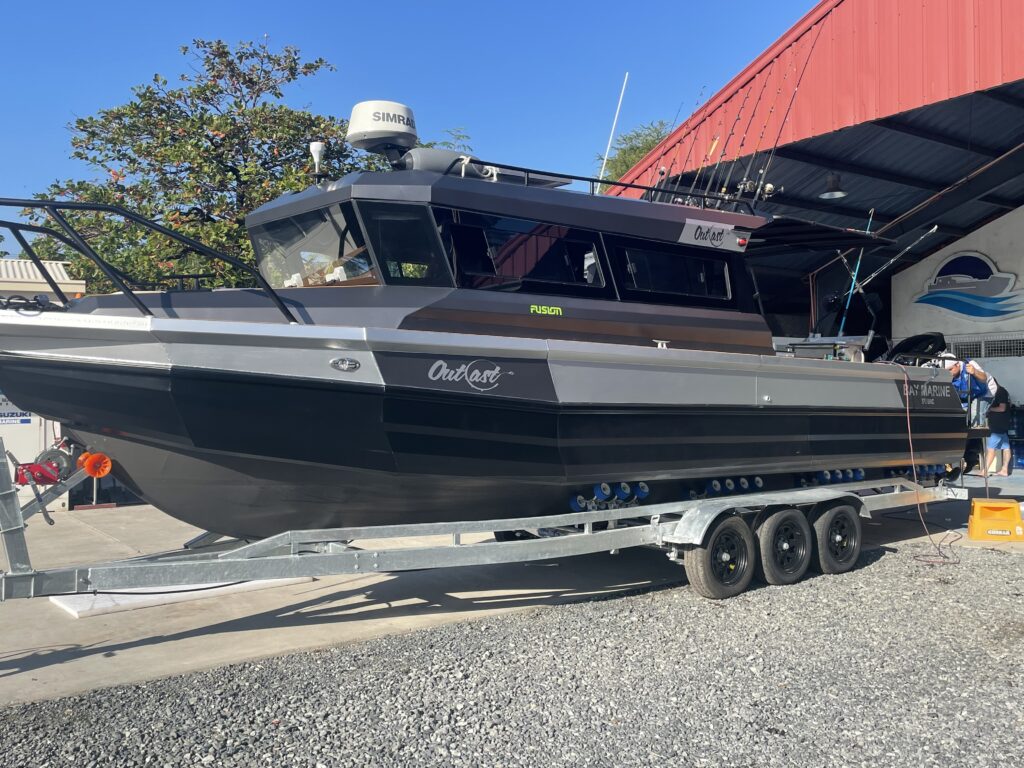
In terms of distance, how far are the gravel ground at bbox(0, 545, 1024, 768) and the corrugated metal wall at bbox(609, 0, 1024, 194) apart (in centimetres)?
515

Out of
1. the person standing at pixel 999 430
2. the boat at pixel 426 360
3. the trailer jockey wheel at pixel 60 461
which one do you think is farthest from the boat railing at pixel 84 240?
the person standing at pixel 999 430

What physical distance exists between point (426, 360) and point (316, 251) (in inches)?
48.1

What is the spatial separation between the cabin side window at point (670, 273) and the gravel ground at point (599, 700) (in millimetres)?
2292

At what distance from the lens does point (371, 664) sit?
455 cm

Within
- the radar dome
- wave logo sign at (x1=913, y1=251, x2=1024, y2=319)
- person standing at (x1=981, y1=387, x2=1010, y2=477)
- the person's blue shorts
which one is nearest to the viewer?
the radar dome

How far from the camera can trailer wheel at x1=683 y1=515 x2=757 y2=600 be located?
231 inches

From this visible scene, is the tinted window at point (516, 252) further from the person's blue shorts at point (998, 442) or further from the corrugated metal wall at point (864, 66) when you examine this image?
the person's blue shorts at point (998, 442)

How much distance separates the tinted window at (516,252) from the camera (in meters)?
5.21

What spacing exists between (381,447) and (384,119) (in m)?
2.24

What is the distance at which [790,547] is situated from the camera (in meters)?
6.53

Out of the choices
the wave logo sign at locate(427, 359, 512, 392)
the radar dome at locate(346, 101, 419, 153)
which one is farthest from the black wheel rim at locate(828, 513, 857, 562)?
the radar dome at locate(346, 101, 419, 153)

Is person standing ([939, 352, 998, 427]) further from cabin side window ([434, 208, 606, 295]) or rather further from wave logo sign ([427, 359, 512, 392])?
wave logo sign ([427, 359, 512, 392])

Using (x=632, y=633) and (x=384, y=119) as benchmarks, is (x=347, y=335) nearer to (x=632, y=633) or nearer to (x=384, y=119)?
(x=384, y=119)

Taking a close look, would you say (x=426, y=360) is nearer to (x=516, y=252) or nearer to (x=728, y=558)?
(x=516, y=252)
